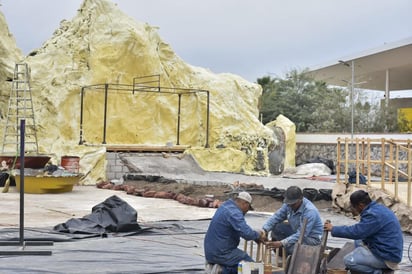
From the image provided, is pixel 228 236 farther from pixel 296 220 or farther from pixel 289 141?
pixel 289 141

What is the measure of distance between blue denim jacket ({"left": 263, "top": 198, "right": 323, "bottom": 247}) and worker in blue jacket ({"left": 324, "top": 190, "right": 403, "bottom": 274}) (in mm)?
594

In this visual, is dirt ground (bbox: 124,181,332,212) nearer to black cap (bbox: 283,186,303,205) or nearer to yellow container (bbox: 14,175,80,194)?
yellow container (bbox: 14,175,80,194)

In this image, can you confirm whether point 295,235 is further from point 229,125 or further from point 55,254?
point 229,125

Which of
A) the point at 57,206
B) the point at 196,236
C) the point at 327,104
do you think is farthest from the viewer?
the point at 327,104

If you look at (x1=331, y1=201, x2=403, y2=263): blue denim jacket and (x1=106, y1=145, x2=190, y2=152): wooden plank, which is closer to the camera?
(x1=331, y1=201, x2=403, y2=263): blue denim jacket

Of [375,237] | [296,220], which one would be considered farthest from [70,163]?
[375,237]

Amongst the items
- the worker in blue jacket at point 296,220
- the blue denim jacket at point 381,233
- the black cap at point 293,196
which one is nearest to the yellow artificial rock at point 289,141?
the worker in blue jacket at point 296,220

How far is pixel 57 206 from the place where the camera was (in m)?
Result: 15.9

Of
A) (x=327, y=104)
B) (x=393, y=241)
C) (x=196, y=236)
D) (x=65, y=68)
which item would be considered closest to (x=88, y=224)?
(x=196, y=236)

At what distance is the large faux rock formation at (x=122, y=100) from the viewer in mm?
25922

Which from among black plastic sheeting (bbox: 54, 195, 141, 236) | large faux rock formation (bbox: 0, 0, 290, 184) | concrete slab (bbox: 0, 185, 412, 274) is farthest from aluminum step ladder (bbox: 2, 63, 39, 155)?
black plastic sheeting (bbox: 54, 195, 141, 236)

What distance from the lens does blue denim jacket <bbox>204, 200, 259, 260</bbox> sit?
7.05 meters

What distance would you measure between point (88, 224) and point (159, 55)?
19.5 m

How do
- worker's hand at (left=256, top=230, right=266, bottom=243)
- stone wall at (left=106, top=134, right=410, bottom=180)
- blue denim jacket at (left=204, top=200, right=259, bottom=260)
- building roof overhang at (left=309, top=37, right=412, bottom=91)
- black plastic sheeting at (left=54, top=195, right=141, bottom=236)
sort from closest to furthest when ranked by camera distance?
1. blue denim jacket at (left=204, top=200, right=259, bottom=260)
2. worker's hand at (left=256, top=230, right=266, bottom=243)
3. black plastic sheeting at (left=54, top=195, right=141, bottom=236)
4. stone wall at (left=106, top=134, right=410, bottom=180)
5. building roof overhang at (left=309, top=37, right=412, bottom=91)
